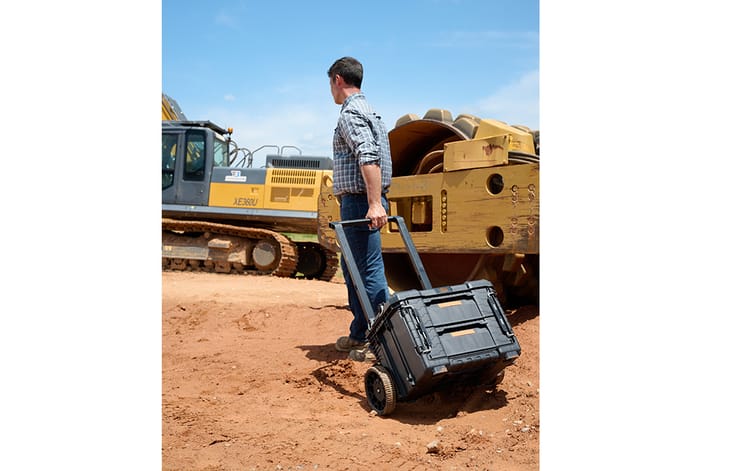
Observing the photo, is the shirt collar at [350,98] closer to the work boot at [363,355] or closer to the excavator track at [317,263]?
the work boot at [363,355]

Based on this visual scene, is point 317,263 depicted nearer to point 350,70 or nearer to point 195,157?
point 195,157

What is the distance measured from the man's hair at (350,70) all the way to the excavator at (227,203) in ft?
23.8

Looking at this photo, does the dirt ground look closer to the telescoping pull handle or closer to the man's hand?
the telescoping pull handle

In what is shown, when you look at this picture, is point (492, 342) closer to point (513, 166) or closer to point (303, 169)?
point (513, 166)

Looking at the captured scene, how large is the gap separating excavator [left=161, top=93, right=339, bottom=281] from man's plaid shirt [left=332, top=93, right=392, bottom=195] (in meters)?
7.30

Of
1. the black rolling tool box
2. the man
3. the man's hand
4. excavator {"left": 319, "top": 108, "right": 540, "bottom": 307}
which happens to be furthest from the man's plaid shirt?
the black rolling tool box

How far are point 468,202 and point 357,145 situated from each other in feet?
2.95

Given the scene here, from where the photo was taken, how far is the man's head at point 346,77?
3.02 metres

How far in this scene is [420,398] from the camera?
8.25 feet

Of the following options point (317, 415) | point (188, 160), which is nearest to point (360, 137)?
point (317, 415)

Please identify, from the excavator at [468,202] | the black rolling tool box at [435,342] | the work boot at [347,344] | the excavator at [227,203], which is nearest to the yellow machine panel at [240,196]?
the excavator at [227,203]

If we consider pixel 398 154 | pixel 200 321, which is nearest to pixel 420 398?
pixel 398 154

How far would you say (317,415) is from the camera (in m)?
2.43

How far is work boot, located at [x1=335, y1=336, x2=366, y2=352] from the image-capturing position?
127 inches
